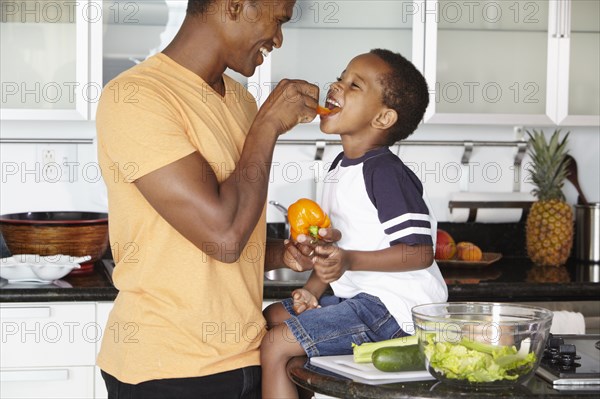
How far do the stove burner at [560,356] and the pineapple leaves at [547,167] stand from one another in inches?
73.1

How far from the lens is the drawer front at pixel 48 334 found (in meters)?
2.82

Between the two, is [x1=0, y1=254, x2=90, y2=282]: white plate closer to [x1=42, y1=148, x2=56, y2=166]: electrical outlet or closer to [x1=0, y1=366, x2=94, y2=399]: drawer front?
[x1=0, y1=366, x2=94, y2=399]: drawer front

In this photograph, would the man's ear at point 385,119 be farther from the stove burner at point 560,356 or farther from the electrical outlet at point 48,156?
the electrical outlet at point 48,156

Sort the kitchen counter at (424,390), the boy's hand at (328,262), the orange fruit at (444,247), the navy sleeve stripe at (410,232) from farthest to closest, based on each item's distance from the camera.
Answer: the orange fruit at (444,247) < the navy sleeve stripe at (410,232) < the boy's hand at (328,262) < the kitchen counter at (424,390)

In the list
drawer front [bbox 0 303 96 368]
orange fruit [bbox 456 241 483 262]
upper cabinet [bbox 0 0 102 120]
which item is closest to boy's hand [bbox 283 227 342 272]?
drawer front [bbox 0 303 96 368]

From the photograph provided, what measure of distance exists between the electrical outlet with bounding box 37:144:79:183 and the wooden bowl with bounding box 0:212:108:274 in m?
0.38

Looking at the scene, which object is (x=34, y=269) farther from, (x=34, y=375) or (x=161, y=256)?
(x=161, y=256)

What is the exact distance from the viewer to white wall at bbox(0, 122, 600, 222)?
3465 millimetres

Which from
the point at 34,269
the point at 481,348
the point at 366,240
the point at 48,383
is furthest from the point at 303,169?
the point at 481,348

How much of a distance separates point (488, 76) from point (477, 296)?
33.4 inches

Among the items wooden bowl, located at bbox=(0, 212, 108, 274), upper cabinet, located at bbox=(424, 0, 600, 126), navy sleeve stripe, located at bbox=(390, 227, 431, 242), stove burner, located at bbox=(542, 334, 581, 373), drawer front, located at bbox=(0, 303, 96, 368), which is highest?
upper cabinet, located at bbox=(424, 0, 600, 126)

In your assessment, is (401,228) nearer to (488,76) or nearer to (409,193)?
(409,193)

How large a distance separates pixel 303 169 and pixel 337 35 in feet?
1.86

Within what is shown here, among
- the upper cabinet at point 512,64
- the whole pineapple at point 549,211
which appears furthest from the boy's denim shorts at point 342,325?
the whole pineapple at point 549,211
